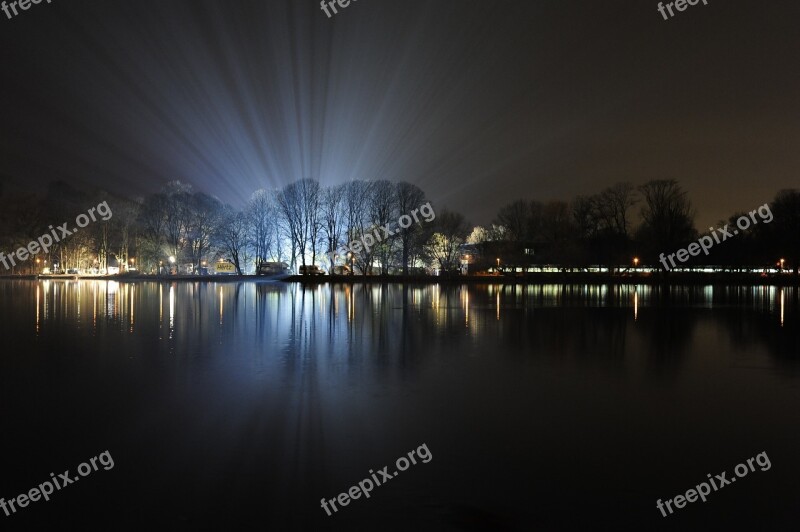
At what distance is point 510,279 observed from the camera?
85062 mm

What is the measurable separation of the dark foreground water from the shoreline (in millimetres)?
56640

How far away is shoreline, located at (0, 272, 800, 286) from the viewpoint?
75.1m

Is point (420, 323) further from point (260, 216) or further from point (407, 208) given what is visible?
point (260, 216)

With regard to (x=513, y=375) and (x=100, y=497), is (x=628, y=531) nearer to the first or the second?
(x=100, y=497)

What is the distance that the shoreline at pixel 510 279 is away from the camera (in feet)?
246

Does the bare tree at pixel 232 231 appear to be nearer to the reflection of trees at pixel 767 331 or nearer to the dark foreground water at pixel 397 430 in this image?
the reflection of trees at pixel 767 331

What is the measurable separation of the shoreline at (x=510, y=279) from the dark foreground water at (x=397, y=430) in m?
56.6

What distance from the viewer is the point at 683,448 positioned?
830 cm

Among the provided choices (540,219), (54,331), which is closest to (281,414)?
(54,331)

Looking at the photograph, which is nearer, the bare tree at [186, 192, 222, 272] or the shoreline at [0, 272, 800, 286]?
the shoreline at [0, 272, 800, 286]

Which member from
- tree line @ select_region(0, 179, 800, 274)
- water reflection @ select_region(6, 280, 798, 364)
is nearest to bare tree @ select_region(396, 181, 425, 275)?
tree line @ select_region(0, 179, 800, 274)

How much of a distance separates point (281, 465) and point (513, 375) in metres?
6.92

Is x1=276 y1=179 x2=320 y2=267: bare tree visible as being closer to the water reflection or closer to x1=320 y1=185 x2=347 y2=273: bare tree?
x1=320 y1=185 x2=347 y2=273: bare tree

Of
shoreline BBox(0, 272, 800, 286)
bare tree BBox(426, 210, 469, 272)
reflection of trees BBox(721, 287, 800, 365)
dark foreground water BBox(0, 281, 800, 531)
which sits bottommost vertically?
reflection of trees BBox(721, 287, 800, 365)
